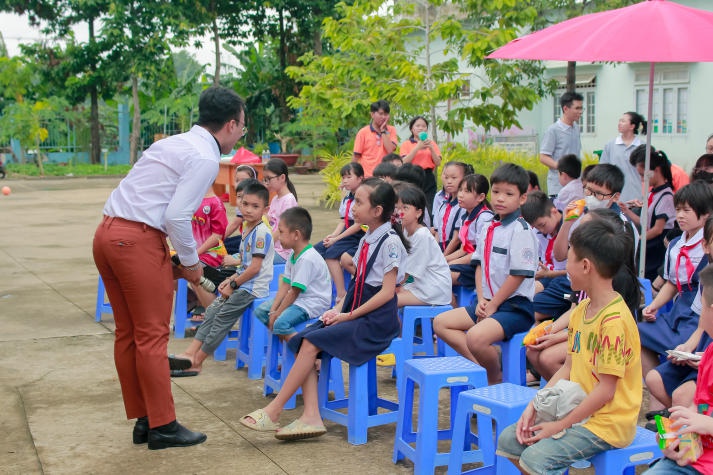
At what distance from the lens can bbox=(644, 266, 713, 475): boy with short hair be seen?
265 centimetres

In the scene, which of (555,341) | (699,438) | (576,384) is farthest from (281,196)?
(699,438)

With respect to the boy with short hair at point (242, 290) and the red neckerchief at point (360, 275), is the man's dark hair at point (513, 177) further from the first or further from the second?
the boy with short hair at point (242, 290)

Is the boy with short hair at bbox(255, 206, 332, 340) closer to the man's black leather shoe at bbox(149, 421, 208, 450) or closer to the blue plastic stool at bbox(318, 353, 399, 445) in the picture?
the blue plastic stool at bbox(318, 353, 399, 445)

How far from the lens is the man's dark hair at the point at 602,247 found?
304 cm

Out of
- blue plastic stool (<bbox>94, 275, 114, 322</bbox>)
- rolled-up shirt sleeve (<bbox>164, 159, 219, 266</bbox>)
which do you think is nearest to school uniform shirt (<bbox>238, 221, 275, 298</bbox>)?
rolled-up shirt sleeve (<bbox>164, 159, 219, 266</bbox>)

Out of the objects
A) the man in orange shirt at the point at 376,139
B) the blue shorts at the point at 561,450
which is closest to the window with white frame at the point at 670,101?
the man in orange shirt at the point at 376,139

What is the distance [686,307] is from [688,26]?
1.83 meters

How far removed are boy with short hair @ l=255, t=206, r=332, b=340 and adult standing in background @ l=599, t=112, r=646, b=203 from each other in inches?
124

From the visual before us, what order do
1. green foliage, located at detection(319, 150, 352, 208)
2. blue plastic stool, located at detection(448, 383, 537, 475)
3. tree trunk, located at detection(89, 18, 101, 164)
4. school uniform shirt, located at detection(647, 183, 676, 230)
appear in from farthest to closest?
tree trunk, located at detection(89, 18, 101, 164) → green foliage, located at detection(319, 150, 352, 208) → school uniform shirt, located at detection(647, 183, 676, 230) → blue plastic stool, located at detection(448, 383, 537, 475)

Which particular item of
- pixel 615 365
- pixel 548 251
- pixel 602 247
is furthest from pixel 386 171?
pixel 615 365

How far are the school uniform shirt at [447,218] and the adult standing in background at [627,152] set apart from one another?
1.48 m

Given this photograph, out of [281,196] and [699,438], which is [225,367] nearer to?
[281,196]

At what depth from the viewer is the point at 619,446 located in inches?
116

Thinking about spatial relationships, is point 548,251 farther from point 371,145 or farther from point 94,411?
point 371,145
